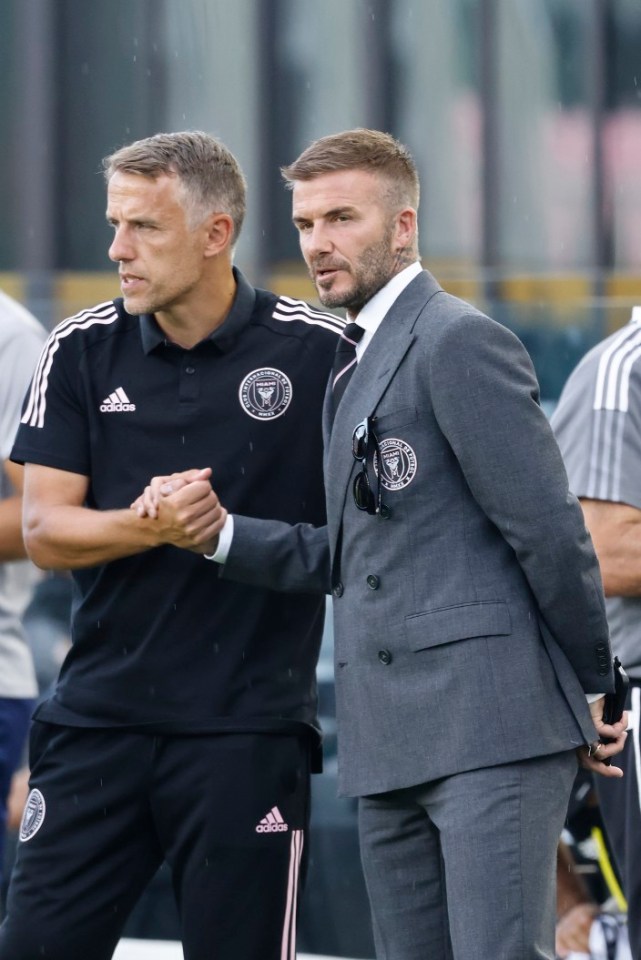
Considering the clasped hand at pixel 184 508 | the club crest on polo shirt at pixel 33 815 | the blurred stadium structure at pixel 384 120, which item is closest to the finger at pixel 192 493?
the clasped hand at pixel 184 508

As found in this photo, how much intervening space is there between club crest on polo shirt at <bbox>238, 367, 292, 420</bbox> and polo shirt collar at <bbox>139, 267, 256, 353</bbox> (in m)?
0.08

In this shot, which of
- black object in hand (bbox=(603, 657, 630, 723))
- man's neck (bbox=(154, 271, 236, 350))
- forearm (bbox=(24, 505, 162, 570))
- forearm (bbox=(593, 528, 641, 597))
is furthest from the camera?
forearm (bbox=(593, 528, 641, 597))

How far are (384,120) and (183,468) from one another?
1.57 meters

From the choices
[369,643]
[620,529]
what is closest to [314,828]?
[620,529]

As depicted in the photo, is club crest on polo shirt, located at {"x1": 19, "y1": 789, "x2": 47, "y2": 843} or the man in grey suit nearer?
the man in grey suit

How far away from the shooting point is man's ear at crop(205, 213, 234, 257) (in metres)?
3.08

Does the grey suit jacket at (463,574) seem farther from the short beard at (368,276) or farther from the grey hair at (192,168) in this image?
the grey hair at (192,168)

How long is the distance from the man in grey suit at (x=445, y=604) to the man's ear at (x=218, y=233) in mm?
327

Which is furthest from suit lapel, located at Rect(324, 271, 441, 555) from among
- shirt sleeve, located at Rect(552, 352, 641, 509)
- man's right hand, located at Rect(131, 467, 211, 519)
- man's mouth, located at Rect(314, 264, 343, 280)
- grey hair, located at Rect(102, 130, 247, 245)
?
shirt sleeve, located at Rect(552, 352, 641, 509)

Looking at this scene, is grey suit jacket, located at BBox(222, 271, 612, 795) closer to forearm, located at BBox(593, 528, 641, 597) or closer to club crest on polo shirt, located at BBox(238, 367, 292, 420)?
club crest on polo shirt, located at BBox(238, 367, 292, 420)

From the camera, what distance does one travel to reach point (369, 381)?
107 inches

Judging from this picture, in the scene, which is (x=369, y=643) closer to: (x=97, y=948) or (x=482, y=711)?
(x=482, y=711)

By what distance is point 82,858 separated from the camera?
2.98m

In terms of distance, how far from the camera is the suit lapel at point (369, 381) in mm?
2689
